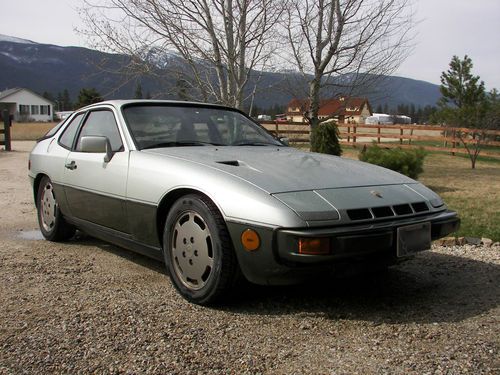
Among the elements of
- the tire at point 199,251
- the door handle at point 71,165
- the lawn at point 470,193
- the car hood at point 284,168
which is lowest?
the lawn at point 470,193

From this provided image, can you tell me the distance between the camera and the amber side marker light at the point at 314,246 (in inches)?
111

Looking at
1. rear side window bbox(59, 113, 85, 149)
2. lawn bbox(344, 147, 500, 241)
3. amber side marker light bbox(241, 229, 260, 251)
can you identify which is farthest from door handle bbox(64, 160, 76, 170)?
lawn bbox(344, 147, 500, 241)

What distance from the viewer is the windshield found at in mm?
4102

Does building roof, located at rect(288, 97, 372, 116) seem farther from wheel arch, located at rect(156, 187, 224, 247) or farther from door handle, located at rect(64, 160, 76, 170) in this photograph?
wheel arch, located at rect(156, 187, 224, 247)

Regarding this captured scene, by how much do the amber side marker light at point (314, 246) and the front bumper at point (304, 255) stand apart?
2 centimetres

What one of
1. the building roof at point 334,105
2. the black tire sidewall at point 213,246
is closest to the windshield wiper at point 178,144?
the black tire sidewall at point 213,246

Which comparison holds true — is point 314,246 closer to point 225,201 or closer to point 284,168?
point 225,201

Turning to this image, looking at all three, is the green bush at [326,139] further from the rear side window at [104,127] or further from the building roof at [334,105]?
the rear side window at [104,127]

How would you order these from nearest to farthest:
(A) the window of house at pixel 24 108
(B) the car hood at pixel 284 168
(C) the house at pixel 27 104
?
(B) the car hood at pixel 284 168 < (C) the house at pixel 27 104 < (A) the window of house at pixel 24 108

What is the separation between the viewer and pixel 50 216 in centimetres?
512

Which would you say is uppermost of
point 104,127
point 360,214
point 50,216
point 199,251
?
point 104,127

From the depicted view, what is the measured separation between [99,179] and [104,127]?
0.56 m

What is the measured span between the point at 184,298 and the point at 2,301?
1.16 meters

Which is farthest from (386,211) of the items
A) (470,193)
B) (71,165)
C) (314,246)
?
(470,193)
